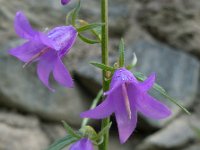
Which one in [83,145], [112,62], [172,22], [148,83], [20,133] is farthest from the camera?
[172,22]

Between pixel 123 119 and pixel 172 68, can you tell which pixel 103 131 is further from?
pixel 172 68

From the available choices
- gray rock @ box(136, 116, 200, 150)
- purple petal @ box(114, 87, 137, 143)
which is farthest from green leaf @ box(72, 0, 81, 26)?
gray rock @ box(136, 116, 200, 150)

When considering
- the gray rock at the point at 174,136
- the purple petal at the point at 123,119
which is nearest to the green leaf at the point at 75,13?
the purple petal at the point at 123,119

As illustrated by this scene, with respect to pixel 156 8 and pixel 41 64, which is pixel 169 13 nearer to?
pixel 156 8

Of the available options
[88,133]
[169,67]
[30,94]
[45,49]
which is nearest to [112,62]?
[169,67]

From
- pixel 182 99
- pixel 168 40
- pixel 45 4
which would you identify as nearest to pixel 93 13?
pixel 45 4

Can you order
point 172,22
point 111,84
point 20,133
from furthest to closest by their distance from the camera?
point 172,22, point 20,133, point 111,84
